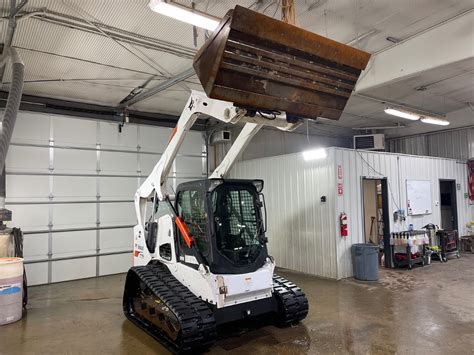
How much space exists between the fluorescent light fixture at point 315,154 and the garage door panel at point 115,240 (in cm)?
475

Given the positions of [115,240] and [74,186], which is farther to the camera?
[115,240]

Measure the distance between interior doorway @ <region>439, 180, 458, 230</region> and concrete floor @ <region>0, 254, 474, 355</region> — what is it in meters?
4.21

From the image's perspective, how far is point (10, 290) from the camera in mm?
4922

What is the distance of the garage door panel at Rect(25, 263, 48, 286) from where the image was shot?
7289 mm

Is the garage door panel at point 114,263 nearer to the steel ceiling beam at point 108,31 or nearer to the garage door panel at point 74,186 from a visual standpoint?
the garage door panel at point 74,186

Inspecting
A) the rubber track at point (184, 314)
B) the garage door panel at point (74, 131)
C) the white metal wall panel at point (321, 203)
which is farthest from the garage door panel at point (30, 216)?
the white metal wall panel at point (321, 203)

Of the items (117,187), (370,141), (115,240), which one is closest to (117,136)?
(117,187)

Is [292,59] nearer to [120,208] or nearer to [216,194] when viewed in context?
[216,194]

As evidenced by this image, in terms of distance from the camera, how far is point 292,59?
261 centimetres

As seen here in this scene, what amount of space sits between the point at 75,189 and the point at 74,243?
49.0 inches

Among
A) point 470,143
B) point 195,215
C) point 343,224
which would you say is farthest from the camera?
point 470,143

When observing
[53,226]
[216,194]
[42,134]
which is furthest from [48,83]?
[216,194]

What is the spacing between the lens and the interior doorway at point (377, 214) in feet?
26.7

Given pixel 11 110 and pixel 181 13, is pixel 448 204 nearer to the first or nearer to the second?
pixel 181 13
